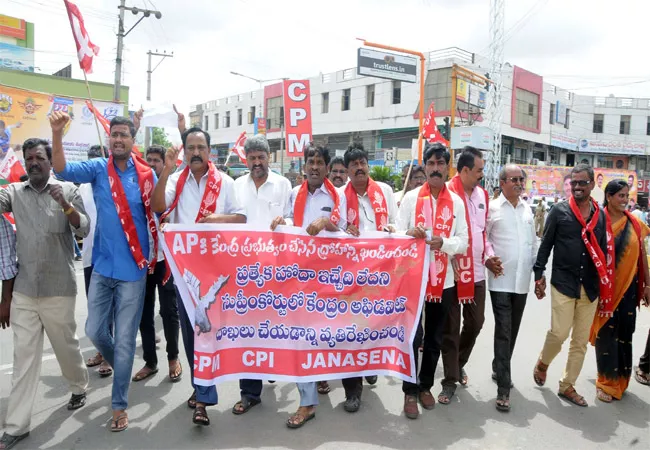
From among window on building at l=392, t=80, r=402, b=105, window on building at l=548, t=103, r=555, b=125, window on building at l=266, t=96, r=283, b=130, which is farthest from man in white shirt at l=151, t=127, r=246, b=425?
window on building at l=548, t=103, r=555, b=125

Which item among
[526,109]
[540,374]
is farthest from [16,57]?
[526,109]

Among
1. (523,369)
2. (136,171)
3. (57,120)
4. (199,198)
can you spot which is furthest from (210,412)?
(523,369)

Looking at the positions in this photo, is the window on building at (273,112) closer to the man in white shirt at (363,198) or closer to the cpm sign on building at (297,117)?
the cpm sign on building at (297,117)

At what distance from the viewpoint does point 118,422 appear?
340 cm

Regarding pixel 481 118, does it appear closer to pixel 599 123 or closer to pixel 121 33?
pixel 599 123

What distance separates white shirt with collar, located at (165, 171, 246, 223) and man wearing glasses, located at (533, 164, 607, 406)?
8.83ft

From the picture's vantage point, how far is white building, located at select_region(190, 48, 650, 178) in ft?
107

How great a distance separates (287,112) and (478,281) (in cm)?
716

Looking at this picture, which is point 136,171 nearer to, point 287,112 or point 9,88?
point 287,112

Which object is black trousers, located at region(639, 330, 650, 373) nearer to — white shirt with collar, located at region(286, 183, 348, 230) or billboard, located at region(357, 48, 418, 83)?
white shirt with collar, located at region(286, 183, 348, 230)

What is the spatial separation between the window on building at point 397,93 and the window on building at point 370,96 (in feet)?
6.38

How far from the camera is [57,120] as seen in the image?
10.6ft

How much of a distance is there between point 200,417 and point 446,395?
197 centimetres

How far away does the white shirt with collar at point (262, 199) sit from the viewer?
157 inches
